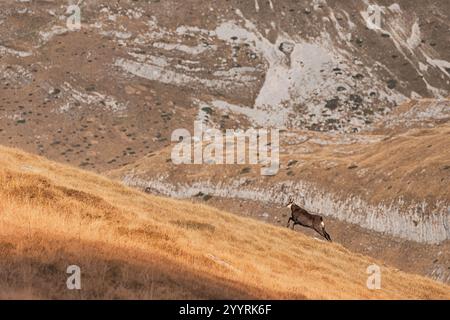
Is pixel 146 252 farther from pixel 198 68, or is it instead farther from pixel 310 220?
pixel 198 68

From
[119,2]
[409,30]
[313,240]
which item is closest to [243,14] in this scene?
[119,2]

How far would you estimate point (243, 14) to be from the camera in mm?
129750

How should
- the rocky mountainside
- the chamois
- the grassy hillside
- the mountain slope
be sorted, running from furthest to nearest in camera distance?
1. the mountain slope
2. the rocky mountainside
3. the chamois
4. the grassy hillside

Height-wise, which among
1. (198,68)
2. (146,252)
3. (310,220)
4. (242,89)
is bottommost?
(310,220)

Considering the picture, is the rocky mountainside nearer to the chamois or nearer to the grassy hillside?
the chamois

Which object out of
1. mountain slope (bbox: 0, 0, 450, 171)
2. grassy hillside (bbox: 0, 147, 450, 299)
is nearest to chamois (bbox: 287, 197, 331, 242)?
grassy hillside (bbox: 0, 147, 450, 299)

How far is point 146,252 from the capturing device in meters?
15.1

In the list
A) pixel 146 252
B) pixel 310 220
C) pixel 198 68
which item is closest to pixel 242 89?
pixel 198 68

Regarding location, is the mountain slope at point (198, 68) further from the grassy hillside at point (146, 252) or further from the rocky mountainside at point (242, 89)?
the grassy hillside at point (146, 252)

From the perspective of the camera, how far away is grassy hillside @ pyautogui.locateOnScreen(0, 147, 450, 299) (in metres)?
11.9

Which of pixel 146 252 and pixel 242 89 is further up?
pixel 242 89

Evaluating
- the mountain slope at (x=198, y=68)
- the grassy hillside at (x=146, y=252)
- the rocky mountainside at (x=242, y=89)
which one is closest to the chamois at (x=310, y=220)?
the grassy hillside at (x=146, y=252)

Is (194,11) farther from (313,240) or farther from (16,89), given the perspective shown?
(313,240)

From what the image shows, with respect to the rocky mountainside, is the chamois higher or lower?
lower
